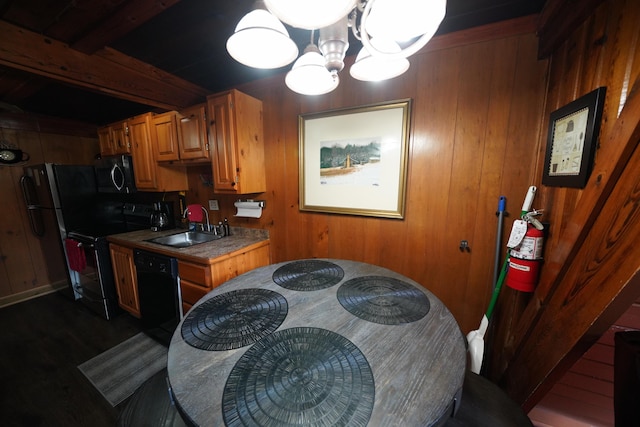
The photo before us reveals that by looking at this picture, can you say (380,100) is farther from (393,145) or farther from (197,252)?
(197,252)

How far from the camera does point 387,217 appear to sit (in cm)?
159

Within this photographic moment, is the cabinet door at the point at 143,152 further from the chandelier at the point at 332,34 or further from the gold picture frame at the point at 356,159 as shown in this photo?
the chandelier at the point at 332,34

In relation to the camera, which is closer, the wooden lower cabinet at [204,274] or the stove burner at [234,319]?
the stove burner at [234,319]

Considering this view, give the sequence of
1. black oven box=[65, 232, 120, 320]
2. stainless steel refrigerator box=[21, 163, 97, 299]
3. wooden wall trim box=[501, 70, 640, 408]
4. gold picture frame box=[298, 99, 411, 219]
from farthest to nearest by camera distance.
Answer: stainless steel refrigerator box=[21, 163, 97, 299] < black oven box=[65, 232, 120, 320] < gold picture frame box=[298, 99, 411, 219] < wooden wall trim box=[501, 70, 640, 408]

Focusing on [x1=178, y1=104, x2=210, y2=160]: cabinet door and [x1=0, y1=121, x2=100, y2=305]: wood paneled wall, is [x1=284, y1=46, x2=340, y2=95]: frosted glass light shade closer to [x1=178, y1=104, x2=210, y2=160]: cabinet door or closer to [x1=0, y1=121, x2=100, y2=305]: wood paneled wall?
[x1=178, y1=104, x2=210, y2=160]: cabinet door

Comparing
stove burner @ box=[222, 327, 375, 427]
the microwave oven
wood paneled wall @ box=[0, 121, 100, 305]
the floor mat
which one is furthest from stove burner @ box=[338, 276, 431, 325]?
wood paneled wall @ box=[0, 121, 100, 305]

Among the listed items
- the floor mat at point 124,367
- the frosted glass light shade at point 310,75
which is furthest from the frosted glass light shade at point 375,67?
the floor mat at point 124,367

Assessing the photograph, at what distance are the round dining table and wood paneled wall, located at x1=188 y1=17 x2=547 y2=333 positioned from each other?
55cm

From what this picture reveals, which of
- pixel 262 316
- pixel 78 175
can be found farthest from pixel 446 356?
pixel 78 175

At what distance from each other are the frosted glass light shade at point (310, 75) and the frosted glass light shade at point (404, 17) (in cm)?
36

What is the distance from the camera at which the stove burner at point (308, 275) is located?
115 cm

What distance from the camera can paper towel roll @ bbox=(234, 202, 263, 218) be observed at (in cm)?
207

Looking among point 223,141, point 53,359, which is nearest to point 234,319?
point 223,141

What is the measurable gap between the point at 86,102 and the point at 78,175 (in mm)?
816
